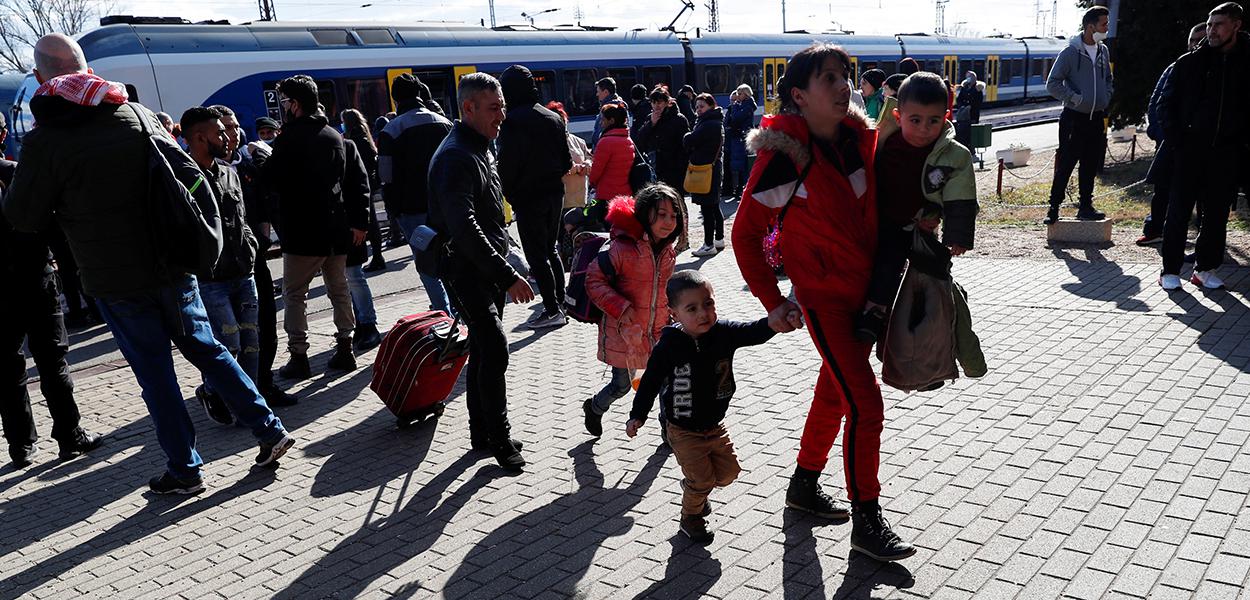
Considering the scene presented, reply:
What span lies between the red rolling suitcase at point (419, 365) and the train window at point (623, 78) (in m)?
15.3

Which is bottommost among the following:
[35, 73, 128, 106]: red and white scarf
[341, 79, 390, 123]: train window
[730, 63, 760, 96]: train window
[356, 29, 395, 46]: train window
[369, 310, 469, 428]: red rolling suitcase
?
[369, 310, 469, 428]: red rolling suitcase

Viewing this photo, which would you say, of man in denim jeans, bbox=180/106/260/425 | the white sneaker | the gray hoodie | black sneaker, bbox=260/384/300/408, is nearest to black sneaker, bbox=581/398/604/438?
man in denim jeans, bbox=180/106/260/425

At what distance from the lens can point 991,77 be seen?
111 feet

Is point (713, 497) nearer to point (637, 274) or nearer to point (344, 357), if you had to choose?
point (637, 274)

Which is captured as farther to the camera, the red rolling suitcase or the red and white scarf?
the red rolling suitcase

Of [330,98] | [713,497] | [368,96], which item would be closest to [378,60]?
[368,96]

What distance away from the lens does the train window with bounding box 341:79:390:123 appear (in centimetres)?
1554

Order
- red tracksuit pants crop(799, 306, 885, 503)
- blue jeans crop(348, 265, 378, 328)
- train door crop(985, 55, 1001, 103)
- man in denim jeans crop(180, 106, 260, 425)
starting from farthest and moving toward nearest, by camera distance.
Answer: train door crop(985, 55, 1001, 103) → blue jeans crop(348, 265, 378, 328) → man in denim jeans crop(180, 106, 260, 425) → red tracksuit pants crop(799, 306, 885, 503)

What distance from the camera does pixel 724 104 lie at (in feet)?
73.0

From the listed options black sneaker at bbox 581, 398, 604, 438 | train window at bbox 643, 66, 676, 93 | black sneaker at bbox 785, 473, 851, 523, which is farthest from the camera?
train window at bbox 643, 66, 676, 93

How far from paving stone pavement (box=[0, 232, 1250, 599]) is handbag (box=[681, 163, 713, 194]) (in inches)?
155

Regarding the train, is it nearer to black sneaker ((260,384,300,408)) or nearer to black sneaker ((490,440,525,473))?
black sneaker ((260,384,300,408))

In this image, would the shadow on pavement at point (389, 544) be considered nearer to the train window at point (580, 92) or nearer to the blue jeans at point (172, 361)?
the blue jeans at point (172, 361)

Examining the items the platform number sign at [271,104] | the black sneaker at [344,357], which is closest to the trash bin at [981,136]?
the platform number sign at [271,104]
